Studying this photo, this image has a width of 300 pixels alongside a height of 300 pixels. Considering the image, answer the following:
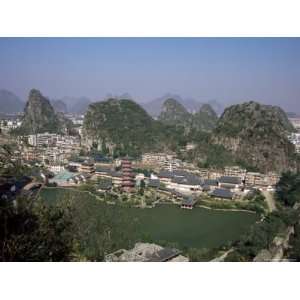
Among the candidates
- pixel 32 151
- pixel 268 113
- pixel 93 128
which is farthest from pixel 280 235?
pixel 93 128

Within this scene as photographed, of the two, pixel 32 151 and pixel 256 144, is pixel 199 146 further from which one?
pixel 32 151

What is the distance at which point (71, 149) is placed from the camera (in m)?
7.55

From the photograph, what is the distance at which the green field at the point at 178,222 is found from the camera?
157 inches

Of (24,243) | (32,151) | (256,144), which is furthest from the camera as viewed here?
(256,144)

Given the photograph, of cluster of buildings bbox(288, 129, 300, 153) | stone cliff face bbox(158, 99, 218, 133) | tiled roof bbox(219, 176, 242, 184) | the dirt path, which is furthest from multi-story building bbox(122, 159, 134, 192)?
stone cliff face bbox(158, 99, 218, 133)

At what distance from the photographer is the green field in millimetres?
3990

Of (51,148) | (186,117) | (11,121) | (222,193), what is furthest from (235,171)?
(186,117)

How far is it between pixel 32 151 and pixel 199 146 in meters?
3.71

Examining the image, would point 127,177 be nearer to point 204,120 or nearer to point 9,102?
point 9,102

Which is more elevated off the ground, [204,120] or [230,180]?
[204,120]

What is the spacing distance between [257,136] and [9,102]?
444cm

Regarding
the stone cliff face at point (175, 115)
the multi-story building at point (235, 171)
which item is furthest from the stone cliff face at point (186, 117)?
the multi-story building at point (235, 171)

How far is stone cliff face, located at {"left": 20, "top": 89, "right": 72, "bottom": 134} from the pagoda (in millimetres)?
1930

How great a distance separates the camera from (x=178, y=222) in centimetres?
480
